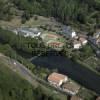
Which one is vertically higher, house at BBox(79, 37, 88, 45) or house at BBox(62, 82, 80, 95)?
house at BBox(79, 37, 88, 45)

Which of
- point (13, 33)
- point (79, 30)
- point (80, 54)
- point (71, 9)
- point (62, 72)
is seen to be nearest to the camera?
point (62, 72)

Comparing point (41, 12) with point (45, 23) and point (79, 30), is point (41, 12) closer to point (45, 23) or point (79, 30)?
point (45, 23)

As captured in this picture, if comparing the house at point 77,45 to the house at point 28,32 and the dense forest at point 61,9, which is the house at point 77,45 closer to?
the house at point 28,32

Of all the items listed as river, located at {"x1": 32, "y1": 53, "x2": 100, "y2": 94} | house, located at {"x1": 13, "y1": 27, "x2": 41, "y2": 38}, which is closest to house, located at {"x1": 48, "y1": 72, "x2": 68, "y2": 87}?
river, located at {"x1": 32, "y1": 53, "x2": 100, "y2": 94}

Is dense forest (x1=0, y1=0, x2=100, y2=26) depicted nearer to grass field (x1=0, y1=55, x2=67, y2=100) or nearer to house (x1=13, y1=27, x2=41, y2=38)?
house (x1=13, y1=27, x2=41, y2=38)

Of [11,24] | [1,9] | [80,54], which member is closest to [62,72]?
[80,54]

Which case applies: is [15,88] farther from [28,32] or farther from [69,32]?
[69,32]

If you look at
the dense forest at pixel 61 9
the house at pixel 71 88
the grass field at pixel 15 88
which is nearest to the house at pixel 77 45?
the dense forest at pixel 61 9
